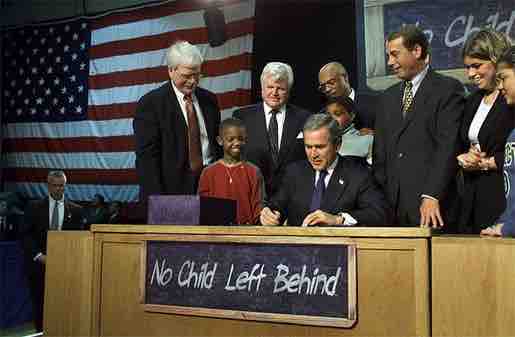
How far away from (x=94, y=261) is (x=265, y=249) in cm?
76

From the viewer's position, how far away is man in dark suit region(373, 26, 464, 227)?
102 inches

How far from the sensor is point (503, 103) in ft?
8.56

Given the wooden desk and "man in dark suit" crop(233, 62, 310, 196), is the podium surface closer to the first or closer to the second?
the wooden desk

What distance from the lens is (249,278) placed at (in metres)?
2.15

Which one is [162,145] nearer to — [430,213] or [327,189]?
[327,189]

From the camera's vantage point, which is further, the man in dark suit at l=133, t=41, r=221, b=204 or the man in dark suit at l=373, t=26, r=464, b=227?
the man in dark suit at l=133, t=41, r=221, b=204

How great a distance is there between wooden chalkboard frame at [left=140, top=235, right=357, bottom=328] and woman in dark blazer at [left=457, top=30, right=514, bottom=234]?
87 cm

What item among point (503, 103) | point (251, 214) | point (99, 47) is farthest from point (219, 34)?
point (503, 103)

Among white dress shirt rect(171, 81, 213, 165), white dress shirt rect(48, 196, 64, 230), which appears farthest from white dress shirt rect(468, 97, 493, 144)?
white dress shirt rect(48, 196, 64, 230)

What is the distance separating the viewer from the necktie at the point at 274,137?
3314 mm

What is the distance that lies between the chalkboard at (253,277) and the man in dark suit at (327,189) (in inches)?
15.2

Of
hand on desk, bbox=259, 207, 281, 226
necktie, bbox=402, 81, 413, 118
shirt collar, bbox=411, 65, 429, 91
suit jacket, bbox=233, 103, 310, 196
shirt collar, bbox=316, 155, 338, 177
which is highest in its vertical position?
shirt collar, bbox=411, 65, 429, 91

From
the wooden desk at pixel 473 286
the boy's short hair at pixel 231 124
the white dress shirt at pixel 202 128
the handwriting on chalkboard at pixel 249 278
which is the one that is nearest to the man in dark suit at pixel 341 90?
the boy's short hair at pixel 231 124

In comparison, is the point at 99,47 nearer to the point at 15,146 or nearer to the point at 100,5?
the point at 100,5
